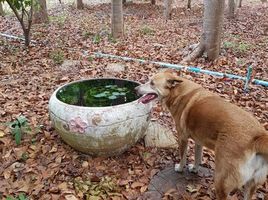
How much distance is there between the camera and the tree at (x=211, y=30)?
7238 millimetres

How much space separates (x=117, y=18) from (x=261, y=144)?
26.2 feet

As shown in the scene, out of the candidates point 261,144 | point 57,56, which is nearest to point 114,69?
point 57,56

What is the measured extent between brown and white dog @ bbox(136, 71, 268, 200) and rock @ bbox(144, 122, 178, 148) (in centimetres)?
66

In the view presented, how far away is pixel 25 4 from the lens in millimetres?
8555

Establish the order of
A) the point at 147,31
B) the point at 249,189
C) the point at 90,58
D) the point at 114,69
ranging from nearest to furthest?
the point at 249,189, the point at 114,69, the point at 90,58, the point at 147,31

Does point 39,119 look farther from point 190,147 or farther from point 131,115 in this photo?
point 190,147

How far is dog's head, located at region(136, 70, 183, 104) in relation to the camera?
3683 millimetres

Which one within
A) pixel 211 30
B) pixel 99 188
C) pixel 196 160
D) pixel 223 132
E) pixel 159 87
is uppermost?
pixel 211 30

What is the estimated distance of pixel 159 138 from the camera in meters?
4.40

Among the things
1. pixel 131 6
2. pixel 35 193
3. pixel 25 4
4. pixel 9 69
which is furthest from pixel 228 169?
pixel 131 6

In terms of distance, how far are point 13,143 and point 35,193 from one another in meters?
1.04

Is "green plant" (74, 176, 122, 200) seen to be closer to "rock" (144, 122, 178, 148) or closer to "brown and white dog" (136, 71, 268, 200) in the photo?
"rock" (144, 122, 178, 148)

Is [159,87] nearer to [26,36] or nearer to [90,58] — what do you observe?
[90,58]

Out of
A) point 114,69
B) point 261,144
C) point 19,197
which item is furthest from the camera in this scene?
point 114,69
